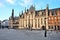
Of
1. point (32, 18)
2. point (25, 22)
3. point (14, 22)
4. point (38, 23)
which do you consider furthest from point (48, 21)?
point (14, 22)

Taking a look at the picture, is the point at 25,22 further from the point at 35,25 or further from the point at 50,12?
the point at 50,12

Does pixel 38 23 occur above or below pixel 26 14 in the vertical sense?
below

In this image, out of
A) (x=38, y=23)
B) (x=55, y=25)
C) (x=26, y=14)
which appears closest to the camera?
(x=55, y=25)

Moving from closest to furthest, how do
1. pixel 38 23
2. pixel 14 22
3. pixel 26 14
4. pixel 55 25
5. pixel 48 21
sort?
1. pixel 55 25
2. pixel 48 21
3. pixel 38 23
4. pixel 26 14
5. pixel 14 22

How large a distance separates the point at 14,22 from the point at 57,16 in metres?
68.7

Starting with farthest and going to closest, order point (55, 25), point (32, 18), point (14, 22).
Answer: point (14, 22) → point (32, 18) → point (55, 25)

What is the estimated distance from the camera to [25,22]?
116 meters

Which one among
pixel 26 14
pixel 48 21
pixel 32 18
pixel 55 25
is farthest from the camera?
pixel 26 14

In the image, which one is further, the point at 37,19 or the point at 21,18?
the point at 21,18

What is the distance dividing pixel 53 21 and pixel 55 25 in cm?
290

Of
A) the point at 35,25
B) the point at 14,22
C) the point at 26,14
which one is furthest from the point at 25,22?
the point at 14,22

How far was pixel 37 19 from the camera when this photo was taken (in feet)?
336

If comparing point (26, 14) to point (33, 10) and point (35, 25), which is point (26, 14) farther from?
point (35, 25)

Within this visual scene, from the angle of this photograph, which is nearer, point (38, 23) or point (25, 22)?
point (38, 23)
